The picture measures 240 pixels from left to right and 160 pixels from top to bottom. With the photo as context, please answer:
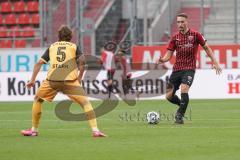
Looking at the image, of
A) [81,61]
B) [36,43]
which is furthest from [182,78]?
[36,43]

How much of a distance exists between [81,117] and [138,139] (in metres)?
6.59

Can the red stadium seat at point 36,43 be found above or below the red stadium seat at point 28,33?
below

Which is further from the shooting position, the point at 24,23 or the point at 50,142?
the point at 24,23

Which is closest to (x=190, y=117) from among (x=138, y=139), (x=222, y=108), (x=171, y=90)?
(x=171, y=90)

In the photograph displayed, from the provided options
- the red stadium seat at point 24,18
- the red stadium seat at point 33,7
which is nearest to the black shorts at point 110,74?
the red stadium seat at point 24,18

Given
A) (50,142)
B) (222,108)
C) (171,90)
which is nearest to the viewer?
(50,142)

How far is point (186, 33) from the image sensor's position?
17688 mm

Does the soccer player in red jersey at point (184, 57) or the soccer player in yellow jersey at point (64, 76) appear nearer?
the soccer player in yellow jersey at point (64, 76)

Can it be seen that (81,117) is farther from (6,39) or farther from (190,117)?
(6,39)

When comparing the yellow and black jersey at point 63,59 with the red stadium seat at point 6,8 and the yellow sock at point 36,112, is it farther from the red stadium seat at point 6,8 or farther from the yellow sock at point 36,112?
the red stadium seat at point 6,8

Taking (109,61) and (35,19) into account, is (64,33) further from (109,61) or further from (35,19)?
(35,19)

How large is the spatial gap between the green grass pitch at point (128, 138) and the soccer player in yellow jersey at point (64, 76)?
0.47 metres

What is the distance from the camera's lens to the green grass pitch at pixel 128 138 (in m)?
11.9

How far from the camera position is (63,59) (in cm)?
1475
